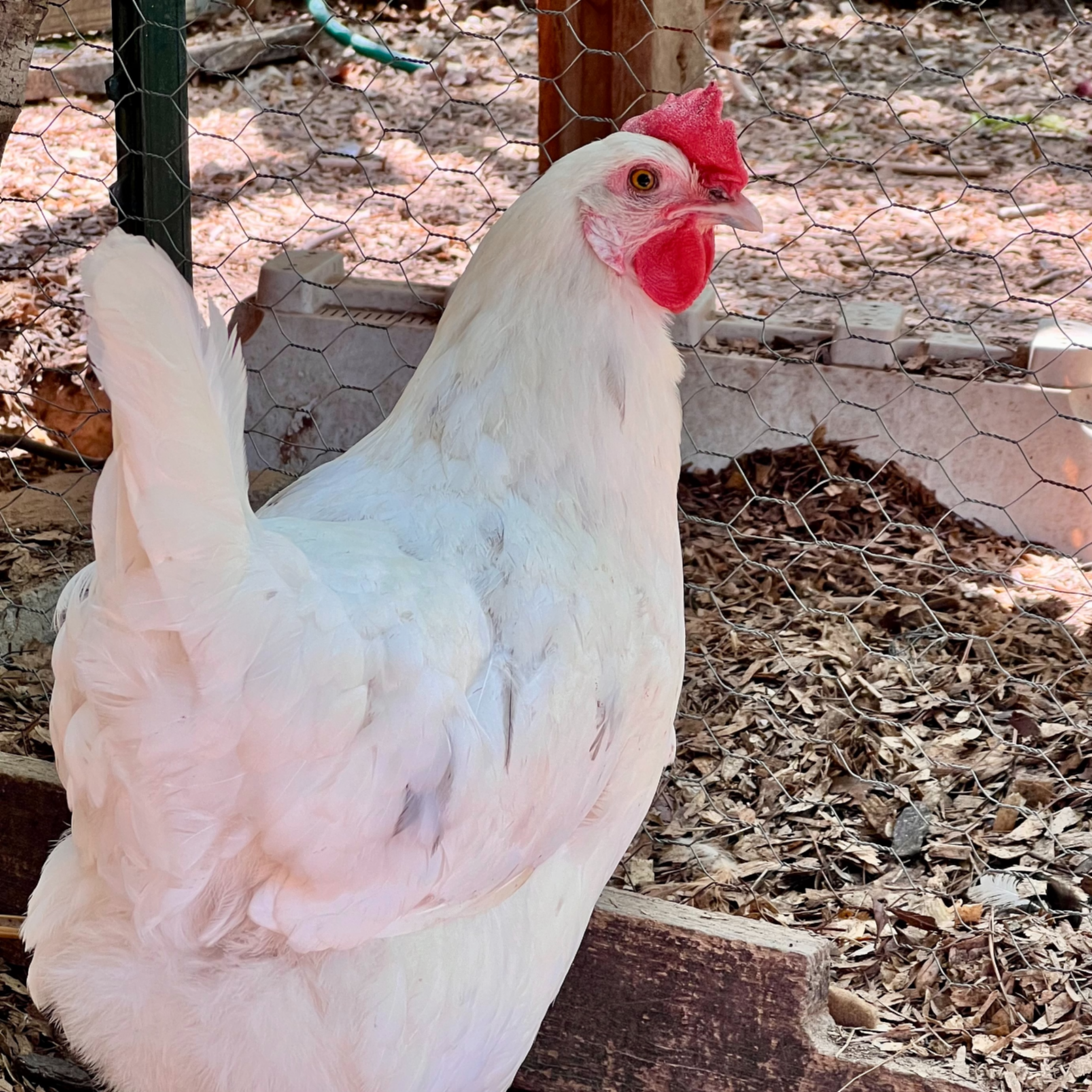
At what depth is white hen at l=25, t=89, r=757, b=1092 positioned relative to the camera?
112 cm

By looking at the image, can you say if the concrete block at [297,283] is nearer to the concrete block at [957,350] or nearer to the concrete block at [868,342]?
the concrete block at [868,342]

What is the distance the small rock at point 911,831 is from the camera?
2277 mm

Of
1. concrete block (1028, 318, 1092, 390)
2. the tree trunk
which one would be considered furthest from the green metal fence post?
concrete block (1028, 318, 1092, 390)

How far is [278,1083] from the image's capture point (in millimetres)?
1383

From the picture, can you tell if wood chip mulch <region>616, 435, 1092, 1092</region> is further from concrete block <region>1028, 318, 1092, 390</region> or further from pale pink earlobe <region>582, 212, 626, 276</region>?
pale pink earlobe <region>582, 212, 626, 276</region>

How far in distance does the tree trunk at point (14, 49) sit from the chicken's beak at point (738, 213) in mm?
946

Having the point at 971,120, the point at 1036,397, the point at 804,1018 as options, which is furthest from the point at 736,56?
the point at 804,1018

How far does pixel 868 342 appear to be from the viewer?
2973mm

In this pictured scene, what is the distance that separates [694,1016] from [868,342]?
1.74m

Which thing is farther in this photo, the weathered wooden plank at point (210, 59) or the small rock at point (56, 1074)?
the weathered wooden plank at point (210, 59)

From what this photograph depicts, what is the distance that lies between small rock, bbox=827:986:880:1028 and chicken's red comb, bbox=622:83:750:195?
47.2 inches

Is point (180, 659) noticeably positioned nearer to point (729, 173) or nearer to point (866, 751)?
point (729, 173)

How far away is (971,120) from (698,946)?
14.9ft

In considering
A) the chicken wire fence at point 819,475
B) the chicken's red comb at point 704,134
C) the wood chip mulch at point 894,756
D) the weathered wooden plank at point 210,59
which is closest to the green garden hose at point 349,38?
the weathered wooden plank at point 210,59
